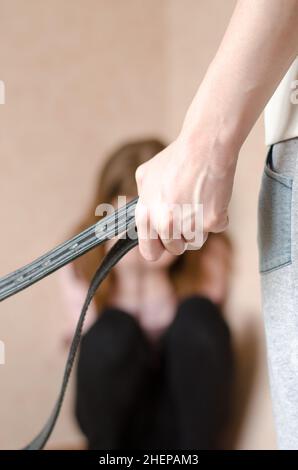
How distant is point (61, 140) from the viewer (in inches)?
74.1

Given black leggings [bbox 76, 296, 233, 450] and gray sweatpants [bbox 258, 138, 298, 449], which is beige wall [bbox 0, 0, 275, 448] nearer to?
black leggings [bbox 76, 296, 233, 450]

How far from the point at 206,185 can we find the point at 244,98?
0.08m

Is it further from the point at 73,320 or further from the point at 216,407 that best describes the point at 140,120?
the point at 216,407

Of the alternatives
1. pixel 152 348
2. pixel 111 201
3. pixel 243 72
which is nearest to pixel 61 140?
pixel 111 201

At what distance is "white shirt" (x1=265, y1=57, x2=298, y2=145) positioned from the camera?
58 cm

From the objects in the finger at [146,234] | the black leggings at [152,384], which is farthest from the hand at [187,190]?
the black leggings at [152,384]

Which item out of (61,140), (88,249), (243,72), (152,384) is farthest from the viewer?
(61,140)

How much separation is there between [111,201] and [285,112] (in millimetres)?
1107

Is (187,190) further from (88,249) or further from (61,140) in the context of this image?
(61,140)

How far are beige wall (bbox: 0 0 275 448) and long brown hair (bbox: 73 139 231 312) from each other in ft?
0.37

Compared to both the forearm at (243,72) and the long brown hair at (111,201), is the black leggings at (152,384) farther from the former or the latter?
the forearm at (243,72)

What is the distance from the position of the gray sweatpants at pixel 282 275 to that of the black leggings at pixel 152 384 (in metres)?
0.93

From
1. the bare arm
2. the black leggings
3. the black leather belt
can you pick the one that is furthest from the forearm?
the black leggings
